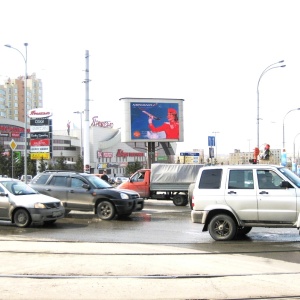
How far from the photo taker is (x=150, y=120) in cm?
4831

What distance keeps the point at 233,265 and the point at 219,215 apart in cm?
311

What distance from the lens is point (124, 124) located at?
1891 inches

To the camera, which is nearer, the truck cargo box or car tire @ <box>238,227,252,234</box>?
car tire @ <box>238,227,252,234</box>

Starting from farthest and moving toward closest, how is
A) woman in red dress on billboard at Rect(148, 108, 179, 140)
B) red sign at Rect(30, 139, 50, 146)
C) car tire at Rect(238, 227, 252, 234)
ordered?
woman in red dress on billboard at Rect(148, 108, 179, 140) < red sign at Rect(30, 139, 50, 146) < car tire at Rect(238, 227, 252, 234)

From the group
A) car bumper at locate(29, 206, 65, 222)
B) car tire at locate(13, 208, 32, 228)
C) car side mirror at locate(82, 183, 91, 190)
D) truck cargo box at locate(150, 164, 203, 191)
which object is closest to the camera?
car bumper at locate(29, 206, 65, 222)

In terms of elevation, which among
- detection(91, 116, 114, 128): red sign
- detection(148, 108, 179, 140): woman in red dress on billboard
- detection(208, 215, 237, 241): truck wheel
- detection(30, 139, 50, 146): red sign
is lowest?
detection(208, 215, 237, 241): truck wheel

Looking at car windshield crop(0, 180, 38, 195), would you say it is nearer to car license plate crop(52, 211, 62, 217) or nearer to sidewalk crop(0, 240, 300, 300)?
car license plate crop(52, 211, 62, 217)

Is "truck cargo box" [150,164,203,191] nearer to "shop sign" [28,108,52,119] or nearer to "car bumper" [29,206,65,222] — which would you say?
"car bumper" [29,206,65,222]

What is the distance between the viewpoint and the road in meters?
6.77

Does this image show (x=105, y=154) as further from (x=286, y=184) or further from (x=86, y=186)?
(x=286, y=184)

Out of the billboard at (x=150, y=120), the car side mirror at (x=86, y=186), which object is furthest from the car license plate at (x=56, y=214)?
the billboard at (x=150, y=120)

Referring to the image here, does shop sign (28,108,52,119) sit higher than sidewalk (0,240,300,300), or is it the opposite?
shop sign (28,108,52,119)

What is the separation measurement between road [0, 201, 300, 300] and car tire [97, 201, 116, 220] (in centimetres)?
236

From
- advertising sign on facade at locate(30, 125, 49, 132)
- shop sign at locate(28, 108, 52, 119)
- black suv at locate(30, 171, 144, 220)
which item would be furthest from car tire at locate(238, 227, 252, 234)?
shop sign at locate(28, 108, 52, 119)
